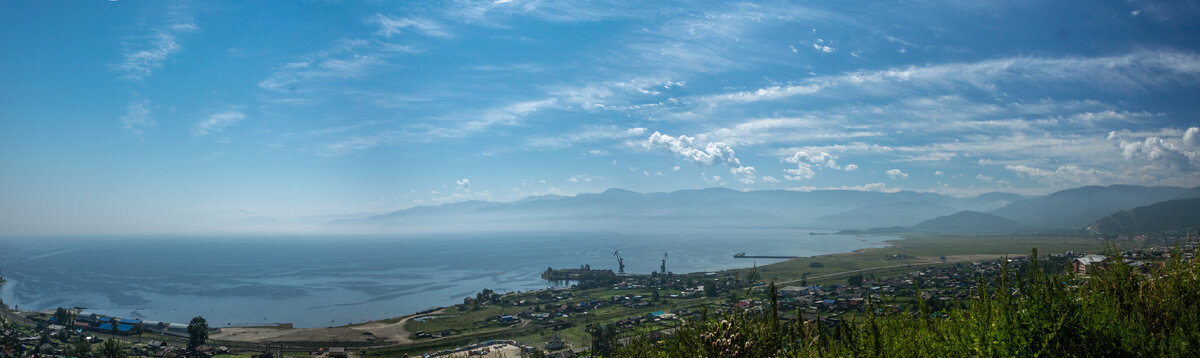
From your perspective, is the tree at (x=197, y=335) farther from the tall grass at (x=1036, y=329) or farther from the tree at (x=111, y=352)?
the tall grass at (x=1036, y=329)

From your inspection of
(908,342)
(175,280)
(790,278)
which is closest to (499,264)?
(175,280)

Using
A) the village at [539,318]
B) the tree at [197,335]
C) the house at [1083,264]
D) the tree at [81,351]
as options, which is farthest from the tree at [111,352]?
the house at [1083,264]

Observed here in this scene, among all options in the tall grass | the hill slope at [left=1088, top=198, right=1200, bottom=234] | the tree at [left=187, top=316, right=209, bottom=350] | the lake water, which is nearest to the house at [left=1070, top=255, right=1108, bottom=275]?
the tall grass

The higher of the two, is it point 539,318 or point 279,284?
point 539,318

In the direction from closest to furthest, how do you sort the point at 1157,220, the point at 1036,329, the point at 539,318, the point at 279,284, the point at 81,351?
the point at 1036,329, the point at 81,351, the point at 539,318, the point at 279,284, the point at 1157,220

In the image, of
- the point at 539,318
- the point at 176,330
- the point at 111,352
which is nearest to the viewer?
the point at 111,352

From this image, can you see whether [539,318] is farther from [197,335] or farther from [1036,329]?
[1036,329]

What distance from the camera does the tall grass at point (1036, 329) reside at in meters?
4.08

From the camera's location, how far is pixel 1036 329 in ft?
13.3

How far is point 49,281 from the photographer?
78.1 metres

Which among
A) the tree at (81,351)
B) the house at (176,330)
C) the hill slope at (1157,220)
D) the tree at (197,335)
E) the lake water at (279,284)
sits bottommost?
the lake water at (279,284)

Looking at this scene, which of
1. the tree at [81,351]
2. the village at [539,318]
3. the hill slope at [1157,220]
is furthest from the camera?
the hill slope at [1157,220]

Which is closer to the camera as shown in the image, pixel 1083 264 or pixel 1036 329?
pixel 1036 329

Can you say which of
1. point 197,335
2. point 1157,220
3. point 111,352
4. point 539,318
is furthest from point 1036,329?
point 1157,220
